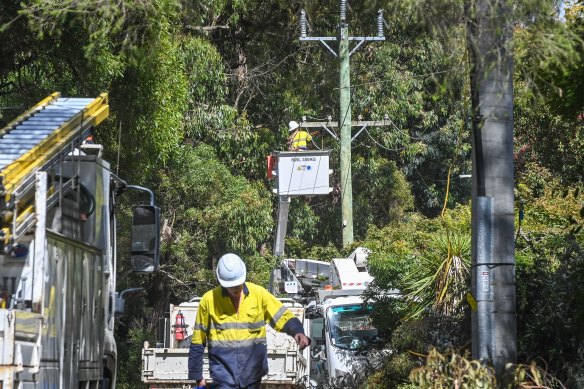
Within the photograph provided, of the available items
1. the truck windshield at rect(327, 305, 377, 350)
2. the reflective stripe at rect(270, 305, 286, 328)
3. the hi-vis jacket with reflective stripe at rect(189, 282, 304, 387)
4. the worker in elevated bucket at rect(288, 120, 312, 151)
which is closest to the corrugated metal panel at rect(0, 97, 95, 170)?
the hi-vis jacket with reflective stripe at rect(189, 282, 304, 387)

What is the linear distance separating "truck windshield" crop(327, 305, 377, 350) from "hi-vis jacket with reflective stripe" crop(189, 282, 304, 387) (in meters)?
8.75

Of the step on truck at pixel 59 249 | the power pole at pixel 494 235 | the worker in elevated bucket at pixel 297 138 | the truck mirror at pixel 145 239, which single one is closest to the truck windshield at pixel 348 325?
the step on truck at pixel 59 249

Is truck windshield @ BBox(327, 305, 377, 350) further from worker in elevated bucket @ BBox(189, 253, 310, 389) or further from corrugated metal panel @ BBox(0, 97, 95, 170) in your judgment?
worker in elevated bucket @ BBox(189, 253, 310, 389)

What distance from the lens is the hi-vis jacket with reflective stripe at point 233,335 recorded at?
8625mm

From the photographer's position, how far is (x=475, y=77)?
8.74 metres

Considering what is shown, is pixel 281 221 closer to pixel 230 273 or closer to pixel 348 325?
pixel 348 325

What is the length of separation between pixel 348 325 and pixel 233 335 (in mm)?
9273

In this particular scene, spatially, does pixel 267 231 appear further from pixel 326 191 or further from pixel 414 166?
pixel 414 166

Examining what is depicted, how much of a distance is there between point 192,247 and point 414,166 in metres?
12.0

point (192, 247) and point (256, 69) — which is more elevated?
point (256, 69)

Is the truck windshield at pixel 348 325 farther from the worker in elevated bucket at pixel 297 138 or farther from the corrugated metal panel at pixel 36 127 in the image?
the corrugated metal panel at pixel 36 127

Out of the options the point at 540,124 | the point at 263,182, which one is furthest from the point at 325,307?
the point at 263,182

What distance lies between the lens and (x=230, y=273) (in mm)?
8438

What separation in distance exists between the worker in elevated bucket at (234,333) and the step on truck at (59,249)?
977 millimetres
